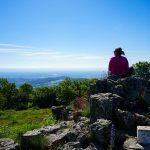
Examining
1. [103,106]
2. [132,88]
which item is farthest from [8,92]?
[103,106]

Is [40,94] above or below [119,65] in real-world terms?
below

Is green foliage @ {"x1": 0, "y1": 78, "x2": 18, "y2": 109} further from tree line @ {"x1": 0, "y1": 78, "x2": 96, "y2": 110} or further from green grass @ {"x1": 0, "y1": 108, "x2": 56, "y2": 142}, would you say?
green grass @ {"x1": 0, "y1": 108, "x2": 56, "y2": 142}

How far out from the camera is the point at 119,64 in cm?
2073

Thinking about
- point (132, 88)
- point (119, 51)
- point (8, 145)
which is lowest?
point (8, 145)

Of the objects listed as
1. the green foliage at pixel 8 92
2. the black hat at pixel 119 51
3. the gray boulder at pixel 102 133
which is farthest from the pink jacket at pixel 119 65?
the green foliage at pixel 8 92

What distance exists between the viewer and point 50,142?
564 inches

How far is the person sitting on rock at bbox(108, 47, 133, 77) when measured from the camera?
68.1ft

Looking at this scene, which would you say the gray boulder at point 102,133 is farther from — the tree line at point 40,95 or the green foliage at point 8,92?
the green foliage at point 8,92

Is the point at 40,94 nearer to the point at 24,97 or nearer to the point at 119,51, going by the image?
the point at 24,97

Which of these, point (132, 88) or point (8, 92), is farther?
point (8, 92)

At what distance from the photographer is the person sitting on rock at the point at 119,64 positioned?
20.8m

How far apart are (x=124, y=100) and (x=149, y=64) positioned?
301 feet

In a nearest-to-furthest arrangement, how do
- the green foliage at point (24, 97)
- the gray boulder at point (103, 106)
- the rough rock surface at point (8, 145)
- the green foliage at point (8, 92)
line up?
1. the rough rock surface at point (8, 145)
2. the gray boulder at point (103, 106)
3. the green foliage at point (24, 97)
4. the green foliage at point (8, 92)

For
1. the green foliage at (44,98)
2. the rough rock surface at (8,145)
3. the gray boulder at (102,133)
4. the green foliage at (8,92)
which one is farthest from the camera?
the green foliage at (8,92)
